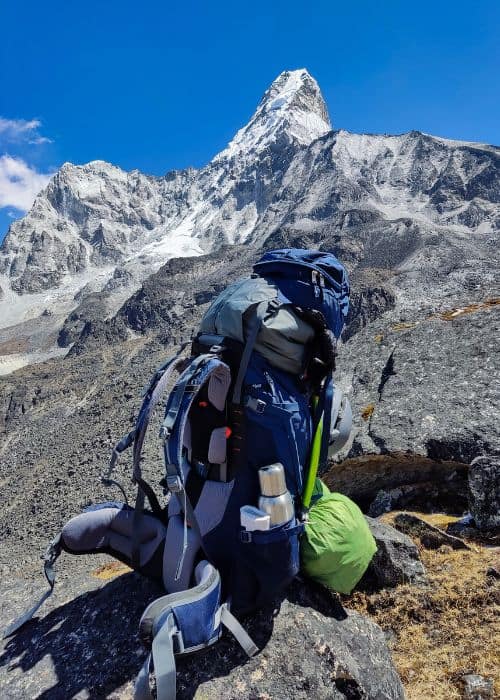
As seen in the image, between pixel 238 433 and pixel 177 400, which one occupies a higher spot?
pixel 177 400

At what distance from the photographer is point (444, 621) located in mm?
4133

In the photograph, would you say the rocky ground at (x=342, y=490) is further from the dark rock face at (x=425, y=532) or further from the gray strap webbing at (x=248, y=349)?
the gray strap webbing at (x=248, y=349)

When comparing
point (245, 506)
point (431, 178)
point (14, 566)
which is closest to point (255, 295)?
point (245, 506)

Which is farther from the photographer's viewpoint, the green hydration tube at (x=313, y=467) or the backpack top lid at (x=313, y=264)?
the backpack top lid at (x=313, y=264)

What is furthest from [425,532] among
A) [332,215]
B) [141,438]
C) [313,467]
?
[332,215]

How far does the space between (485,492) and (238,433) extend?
336cm

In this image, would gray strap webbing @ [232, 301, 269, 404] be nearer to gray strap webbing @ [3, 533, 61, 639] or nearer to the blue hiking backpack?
the blue hiking backpack

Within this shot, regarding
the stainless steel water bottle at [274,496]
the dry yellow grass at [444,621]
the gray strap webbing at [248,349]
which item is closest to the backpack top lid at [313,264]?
the gray strap webbing at [248,349]

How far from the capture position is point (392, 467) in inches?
276

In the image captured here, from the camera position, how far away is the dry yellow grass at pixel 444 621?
358cm

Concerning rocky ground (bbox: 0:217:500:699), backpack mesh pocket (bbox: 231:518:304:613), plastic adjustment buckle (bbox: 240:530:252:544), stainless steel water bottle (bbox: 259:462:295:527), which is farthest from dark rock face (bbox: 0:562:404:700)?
stainless steel water bottle (bbox: 259:462:295:527)

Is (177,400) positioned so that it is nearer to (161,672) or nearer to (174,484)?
(174,484)

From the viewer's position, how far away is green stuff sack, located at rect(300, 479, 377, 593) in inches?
143

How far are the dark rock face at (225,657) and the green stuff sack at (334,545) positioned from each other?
0.32 m
